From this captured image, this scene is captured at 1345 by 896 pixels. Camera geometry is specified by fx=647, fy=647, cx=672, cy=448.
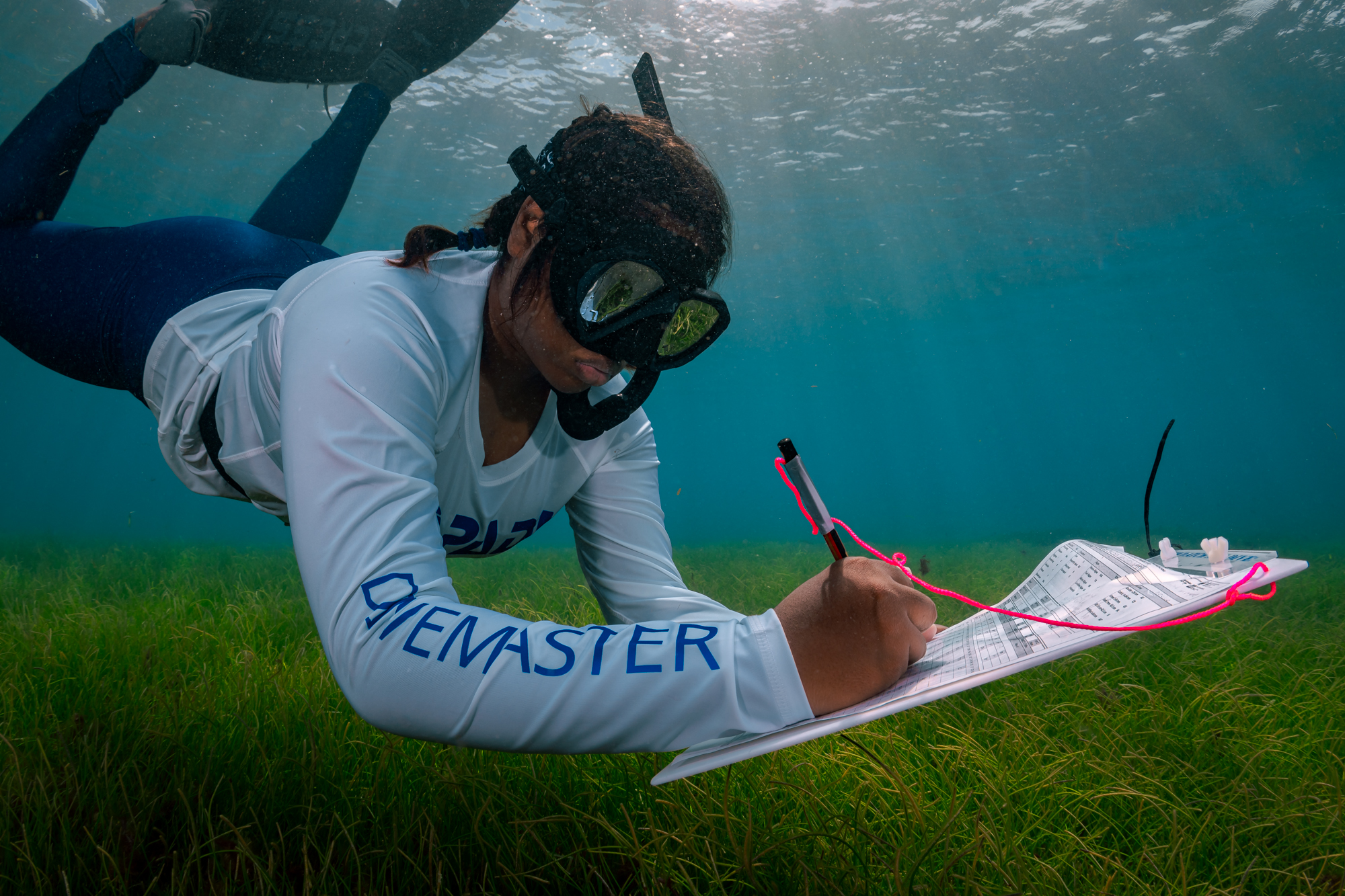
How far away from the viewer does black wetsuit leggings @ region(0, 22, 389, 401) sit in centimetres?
259

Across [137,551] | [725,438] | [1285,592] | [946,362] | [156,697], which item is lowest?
[725,438]

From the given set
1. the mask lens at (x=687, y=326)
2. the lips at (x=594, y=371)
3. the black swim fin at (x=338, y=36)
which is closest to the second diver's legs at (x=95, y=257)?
the black swim fin at (x=338, y=36)

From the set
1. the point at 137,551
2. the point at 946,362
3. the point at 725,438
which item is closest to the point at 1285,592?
the point at 137,551

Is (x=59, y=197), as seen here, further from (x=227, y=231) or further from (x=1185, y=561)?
(x=1185, y=561)

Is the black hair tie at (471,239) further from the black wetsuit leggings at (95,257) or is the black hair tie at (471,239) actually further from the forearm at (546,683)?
the forearm at (546,683)

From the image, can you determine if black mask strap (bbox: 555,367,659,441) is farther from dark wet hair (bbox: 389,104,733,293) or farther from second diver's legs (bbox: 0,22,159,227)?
second diver's legs (bbox: 0,22,159,227)

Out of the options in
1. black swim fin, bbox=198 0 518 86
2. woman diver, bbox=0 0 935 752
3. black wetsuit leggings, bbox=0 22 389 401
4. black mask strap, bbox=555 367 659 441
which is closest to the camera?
woman diver, bbox=0 0 935 752

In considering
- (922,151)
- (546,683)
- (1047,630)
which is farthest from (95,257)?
(922,151)

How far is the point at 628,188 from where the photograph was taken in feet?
5.55

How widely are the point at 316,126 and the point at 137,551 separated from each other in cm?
1295

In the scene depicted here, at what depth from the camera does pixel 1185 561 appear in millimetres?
1531

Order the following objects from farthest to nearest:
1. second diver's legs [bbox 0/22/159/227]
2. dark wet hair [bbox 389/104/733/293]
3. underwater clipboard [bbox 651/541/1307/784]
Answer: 1. second diver's legs [bbox 0/22/159/227]
2. dark wet hair [bbox 389/104/733/293]
3. underwater clipboard [bbox 651/541/1307/784]

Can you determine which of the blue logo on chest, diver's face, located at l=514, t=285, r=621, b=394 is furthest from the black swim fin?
the blue logo on chest

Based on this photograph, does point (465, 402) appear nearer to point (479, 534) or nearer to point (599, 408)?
point (599, 408)
